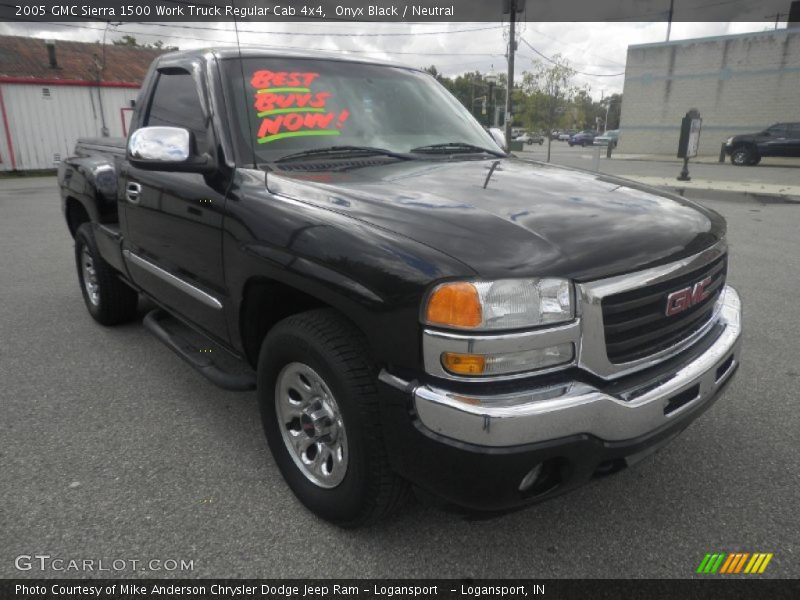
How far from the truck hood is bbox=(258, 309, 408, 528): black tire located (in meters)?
0.42

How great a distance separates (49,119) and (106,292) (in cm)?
2248

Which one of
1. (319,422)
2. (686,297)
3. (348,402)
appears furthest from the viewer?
(319,422)

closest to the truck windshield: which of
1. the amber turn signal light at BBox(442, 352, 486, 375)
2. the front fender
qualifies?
the front fender

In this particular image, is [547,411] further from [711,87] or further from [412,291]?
[711,87]

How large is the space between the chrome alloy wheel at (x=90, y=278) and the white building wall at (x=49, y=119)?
21.4 metres

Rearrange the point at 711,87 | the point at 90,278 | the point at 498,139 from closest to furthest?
the point at 498,139
the point at 90,278
the point at 711,87

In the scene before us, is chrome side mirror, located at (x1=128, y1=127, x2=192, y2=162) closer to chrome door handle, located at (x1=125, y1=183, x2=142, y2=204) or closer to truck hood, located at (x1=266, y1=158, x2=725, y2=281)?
truck hood, located at (x1=266, y1=158, x2=725, y2=281)

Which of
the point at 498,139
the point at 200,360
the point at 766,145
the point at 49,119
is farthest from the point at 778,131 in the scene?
the point at 49,119

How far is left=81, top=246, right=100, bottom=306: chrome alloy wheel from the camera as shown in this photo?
464 cm

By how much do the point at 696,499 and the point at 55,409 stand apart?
3293mm

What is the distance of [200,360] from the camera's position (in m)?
3.04

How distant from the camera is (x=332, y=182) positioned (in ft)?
7.88

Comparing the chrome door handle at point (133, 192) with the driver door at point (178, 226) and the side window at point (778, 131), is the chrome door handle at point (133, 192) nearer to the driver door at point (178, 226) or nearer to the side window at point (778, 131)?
the driver door at point (178, 226)

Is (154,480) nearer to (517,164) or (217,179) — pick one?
(217,179)
